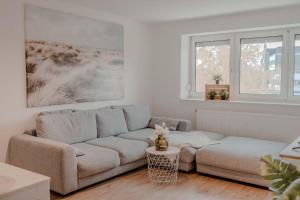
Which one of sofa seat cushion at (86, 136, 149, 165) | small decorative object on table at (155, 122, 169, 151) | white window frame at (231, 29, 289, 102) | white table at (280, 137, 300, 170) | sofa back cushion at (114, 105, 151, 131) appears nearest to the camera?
white table at (280, 137, 300, 170)

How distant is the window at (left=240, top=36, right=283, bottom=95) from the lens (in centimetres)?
473

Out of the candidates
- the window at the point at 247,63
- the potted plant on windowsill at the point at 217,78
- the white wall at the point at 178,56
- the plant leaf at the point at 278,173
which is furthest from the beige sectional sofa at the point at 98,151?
the plant leaf at the point at 278,173

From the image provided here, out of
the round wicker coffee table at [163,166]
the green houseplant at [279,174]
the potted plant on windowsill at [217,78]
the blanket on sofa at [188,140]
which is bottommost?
the round wicker coffee table at [163,166]

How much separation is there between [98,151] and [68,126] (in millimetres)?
595

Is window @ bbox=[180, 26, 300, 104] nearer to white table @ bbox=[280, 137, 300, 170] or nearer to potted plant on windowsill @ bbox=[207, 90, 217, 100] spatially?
potted plant on windowsill @ bbox=[207, 90, 217, 100]

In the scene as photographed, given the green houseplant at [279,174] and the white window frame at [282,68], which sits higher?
the white window frame at [282,68]

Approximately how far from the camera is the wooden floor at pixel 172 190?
334 cm

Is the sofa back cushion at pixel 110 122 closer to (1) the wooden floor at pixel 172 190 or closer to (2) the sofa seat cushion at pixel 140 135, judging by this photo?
(2) the sofa seat cushion at pixel 140 135

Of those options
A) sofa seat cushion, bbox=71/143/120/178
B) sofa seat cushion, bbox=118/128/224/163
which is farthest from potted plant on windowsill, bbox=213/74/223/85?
sofa seat cushion, bbox=71/143/120/178

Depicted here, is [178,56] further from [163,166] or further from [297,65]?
[163,166]

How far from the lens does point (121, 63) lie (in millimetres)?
5160

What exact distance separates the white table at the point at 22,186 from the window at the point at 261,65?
4077mm

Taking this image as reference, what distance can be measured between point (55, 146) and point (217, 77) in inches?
122

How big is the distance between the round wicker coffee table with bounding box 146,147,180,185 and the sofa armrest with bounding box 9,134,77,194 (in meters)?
0.99
